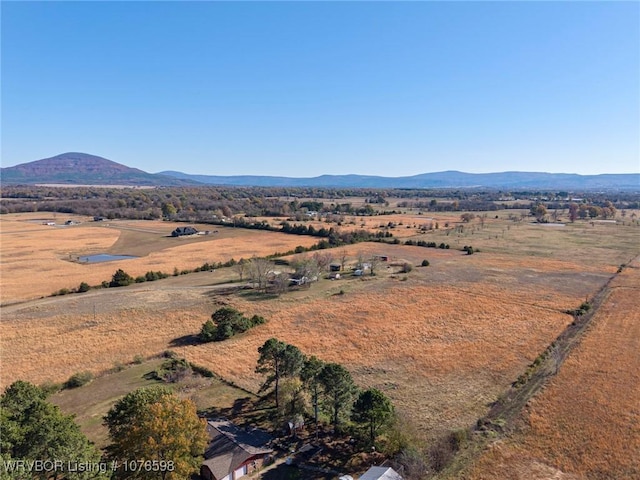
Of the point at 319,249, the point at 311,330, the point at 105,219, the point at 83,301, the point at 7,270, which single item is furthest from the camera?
the point at 105,219

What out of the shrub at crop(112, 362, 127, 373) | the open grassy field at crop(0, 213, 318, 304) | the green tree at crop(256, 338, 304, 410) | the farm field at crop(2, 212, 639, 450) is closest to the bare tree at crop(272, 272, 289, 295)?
the farm field at crop(2, 212, 639, 450)

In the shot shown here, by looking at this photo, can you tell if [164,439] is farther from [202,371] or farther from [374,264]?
[374,264]

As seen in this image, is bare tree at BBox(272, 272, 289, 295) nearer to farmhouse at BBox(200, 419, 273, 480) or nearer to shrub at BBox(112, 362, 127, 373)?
shrub at BBox(112, 362, 127, 373)

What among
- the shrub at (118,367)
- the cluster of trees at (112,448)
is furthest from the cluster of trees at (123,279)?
the cluster of trees at (112,448)

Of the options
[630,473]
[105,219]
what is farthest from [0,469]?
[105,219]

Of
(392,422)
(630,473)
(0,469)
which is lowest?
(630,473)

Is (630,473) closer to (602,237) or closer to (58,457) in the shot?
(58,457)

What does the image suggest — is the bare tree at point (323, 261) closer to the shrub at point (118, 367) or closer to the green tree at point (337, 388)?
the shrub at point (118, 367)
